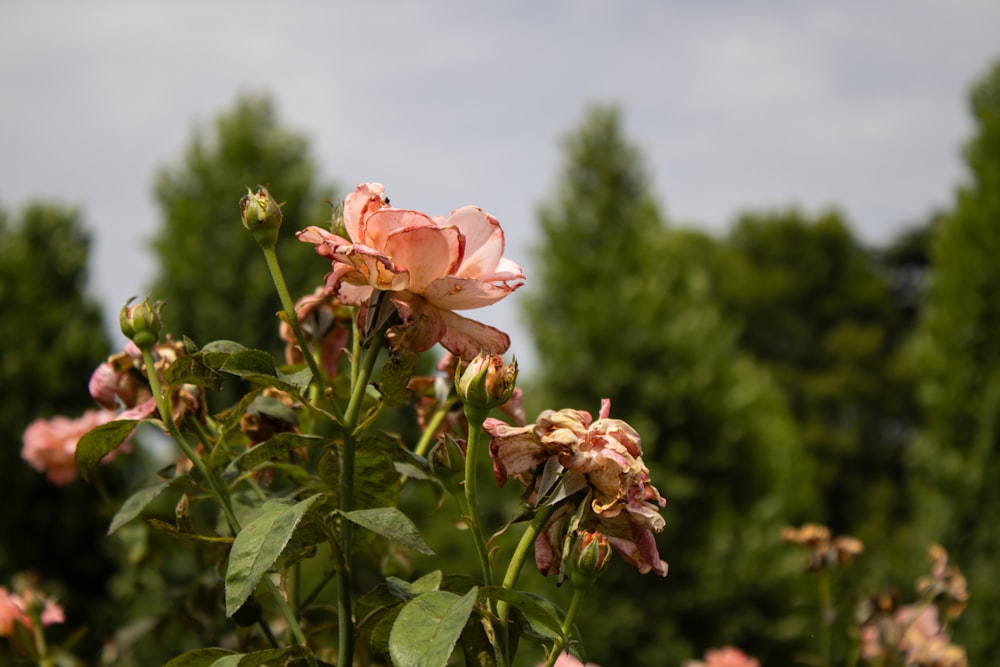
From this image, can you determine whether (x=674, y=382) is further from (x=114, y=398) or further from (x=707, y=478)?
(x=114, y=398)

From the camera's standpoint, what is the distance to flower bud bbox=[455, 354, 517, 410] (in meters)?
0.68

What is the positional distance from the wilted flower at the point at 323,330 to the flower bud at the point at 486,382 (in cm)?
24

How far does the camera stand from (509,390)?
681 mm

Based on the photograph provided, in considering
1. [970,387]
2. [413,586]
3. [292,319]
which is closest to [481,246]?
[292,319]

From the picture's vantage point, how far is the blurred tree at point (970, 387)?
6.67 m

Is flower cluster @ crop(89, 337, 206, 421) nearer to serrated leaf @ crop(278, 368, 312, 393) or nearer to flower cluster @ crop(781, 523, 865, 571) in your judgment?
serrated leaf @ crop(278, 368, 312, 393)

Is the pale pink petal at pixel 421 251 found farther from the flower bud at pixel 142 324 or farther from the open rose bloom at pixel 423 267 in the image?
the flower bud at pixel 142 324

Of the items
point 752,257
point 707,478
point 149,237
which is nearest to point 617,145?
point 707,478

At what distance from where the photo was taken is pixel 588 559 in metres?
0.68

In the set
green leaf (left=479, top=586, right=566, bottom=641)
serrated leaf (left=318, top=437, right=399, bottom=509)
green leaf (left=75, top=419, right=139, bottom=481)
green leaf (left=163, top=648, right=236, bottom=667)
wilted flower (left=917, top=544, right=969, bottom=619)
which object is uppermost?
wilted flower (left=917, top=544, right=969, bottom=619)

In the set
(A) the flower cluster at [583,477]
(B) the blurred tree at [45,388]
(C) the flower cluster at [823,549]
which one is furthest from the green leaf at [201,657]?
(B) the blurred tree at [45,388]

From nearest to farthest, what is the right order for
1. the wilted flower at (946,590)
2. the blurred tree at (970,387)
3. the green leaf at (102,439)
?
the green leaf at (102,439), the wilted flower at (946,590), the blurred tree at (970,387)

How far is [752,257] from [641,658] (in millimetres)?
14891

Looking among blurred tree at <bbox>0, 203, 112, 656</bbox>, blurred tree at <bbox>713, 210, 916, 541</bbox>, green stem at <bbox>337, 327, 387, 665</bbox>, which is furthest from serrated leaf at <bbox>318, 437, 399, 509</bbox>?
blurred tree at <bbox>713, 210, 916, 541</bbox>
